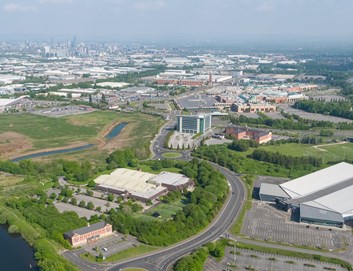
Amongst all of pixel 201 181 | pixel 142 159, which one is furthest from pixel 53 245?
pixel 142 159

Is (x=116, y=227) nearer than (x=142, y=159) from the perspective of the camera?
Yes

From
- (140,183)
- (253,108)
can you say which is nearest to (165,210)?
(140,183)

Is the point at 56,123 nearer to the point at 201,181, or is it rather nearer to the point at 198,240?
the point at 201,181

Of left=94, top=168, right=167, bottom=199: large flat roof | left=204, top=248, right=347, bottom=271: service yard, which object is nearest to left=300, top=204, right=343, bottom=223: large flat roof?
left=204, top=248, right=347, bottom=271: service yard

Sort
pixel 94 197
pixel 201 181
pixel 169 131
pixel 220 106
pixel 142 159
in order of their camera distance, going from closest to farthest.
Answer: pixel 94 197 → pixel 201 181 → pixel 142 159 → pixel 169 131 → pixel 220 106

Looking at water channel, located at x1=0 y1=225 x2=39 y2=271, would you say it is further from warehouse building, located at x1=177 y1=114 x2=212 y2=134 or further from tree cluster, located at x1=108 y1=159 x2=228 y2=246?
warehouse building, located at x1=177 y1=114 x2=212 y2=134

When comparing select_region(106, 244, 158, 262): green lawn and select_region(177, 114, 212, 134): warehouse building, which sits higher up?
select_region(177, 114, 212, 134): warehouse building
